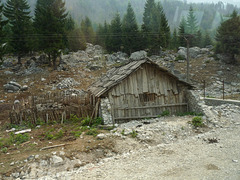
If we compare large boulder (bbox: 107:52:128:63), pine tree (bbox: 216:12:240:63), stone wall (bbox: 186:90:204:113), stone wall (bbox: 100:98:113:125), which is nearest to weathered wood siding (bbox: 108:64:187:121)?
stone wall (bbox: 186:90:204:113)

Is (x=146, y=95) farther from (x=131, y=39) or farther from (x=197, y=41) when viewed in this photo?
(x=197, y=41)

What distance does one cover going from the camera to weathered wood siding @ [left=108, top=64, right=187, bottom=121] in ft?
48.3

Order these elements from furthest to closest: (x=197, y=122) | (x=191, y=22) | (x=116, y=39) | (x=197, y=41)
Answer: (x=191, y=22) → (x=197, y=41) → (x=116, y=39) → (x=197, y=122)

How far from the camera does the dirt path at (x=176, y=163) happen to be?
7.72 m

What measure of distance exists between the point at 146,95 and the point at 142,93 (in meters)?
0.45


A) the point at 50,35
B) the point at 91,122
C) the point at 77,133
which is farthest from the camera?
the point at 50,35

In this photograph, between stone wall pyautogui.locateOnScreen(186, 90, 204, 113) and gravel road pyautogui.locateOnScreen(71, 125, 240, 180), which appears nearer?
gravel road pyautogui.locateOnScreen(71, 125, 240, 180)

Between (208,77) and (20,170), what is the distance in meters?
34.1

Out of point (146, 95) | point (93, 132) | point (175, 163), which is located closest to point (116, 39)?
point (146, 95)

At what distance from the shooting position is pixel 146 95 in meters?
15.5

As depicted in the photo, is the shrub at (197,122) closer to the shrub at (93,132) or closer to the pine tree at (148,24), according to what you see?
the shrub at (93,132)

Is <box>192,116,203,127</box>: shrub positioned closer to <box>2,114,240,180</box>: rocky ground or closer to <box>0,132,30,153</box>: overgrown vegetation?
<box>2,114,240,180</box>: rocky ground

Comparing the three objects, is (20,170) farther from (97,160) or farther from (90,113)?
(90,113)

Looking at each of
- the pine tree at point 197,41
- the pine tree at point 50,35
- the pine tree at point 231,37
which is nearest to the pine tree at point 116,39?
the pine tree at point 50,35
